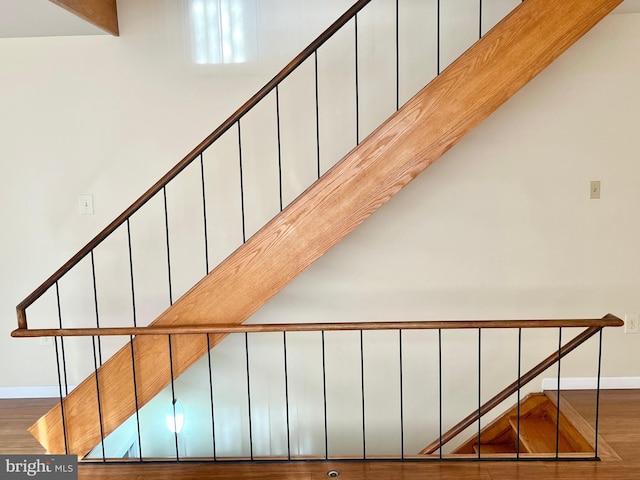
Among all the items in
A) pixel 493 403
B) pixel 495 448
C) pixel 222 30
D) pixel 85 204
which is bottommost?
pixel 495 448

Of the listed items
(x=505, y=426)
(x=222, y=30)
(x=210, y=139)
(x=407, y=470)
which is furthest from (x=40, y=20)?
(x=505, y=426)

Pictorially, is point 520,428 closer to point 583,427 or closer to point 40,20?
point 583,427

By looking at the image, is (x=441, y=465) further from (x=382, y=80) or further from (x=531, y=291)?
(x=382, y=80)

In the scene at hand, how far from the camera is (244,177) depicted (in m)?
3.18

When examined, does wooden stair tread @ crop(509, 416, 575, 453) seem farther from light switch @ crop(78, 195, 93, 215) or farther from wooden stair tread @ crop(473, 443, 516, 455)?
light switch @ crop(78, 195, 93, 215)

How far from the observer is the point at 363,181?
235 centimetres

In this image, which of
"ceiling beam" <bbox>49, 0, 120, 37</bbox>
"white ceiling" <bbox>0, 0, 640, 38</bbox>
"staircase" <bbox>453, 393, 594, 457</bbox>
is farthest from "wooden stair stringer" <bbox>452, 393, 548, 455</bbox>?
"ceiling beam" <bbox>49, 0, 120, 37</bbox>

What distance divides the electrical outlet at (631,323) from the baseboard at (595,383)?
0.30 meters

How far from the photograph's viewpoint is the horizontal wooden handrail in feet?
7.47

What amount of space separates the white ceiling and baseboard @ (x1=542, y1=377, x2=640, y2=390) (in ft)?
6.92

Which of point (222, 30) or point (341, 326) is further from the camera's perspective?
point (222, 30)

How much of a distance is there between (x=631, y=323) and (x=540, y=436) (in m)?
0.89

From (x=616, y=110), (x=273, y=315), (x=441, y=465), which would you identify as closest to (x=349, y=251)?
(x=273, y=315)

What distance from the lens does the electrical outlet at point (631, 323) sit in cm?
324
